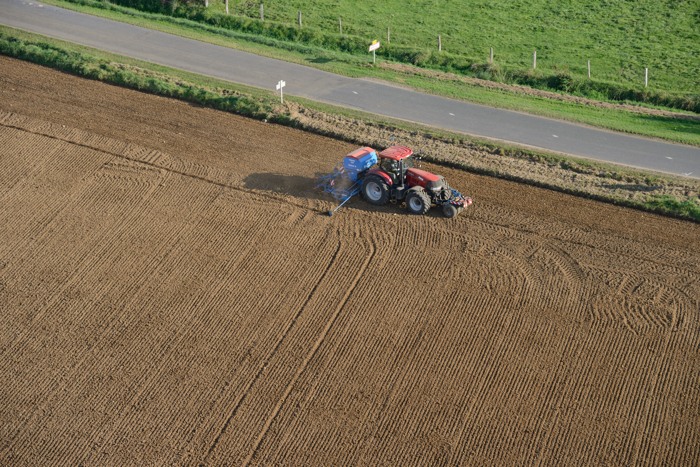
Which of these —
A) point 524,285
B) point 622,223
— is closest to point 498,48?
point 622,223

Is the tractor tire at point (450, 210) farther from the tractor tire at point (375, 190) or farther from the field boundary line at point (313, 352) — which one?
the field boundary line at point (313, 352)

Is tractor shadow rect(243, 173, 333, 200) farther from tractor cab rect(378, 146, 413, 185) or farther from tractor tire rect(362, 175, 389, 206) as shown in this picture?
tractor cab rect(378, 146, 413, 185)

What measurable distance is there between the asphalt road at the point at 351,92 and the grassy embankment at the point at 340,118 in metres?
0.93

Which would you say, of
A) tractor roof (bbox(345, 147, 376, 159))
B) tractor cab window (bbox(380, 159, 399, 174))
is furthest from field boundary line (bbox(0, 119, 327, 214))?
tractor cab window (bbox(380, 159, 399, 174))

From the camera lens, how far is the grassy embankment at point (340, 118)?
28.4 metres

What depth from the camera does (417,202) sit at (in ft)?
88.1

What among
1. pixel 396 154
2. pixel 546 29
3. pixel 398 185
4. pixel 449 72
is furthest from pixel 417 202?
pixel 546 29

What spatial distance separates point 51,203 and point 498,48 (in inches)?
891

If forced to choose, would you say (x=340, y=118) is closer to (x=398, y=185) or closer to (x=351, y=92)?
(x=351, y=92)

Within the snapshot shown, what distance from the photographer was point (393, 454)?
754 inches

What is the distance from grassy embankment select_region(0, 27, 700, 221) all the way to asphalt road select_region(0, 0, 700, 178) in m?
0.93

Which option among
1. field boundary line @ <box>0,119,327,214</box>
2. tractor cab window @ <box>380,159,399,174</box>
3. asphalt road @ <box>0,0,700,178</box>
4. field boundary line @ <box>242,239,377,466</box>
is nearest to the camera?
field boundary line @ <box>242,239,377,466</box>

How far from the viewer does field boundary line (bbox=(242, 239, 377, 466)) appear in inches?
773

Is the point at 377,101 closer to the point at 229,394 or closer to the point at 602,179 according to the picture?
the point at 602,179
